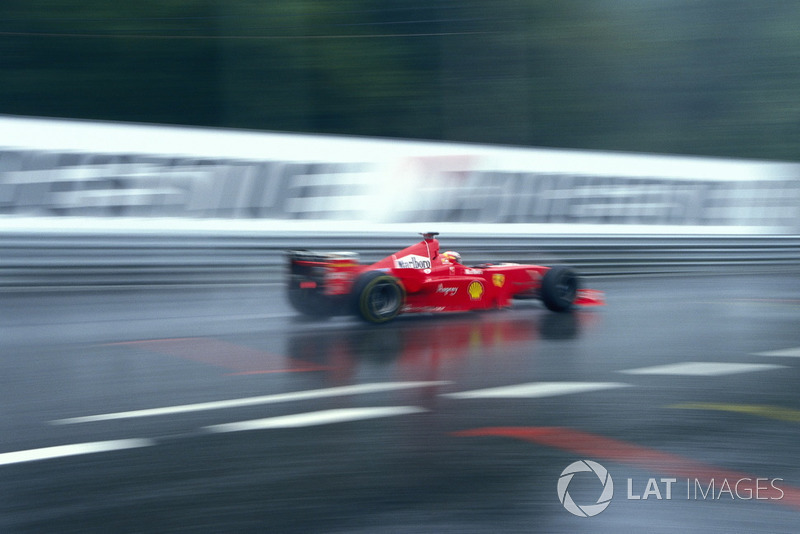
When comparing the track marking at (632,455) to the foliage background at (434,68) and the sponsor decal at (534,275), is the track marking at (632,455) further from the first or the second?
the foliage background at (434,68)

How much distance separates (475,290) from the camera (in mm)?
9062

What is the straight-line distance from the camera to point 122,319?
858 cm

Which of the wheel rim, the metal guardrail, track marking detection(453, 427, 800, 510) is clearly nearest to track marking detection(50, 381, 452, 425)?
track marking detection(453, 427, 800, 510)

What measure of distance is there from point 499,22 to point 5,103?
314 inches

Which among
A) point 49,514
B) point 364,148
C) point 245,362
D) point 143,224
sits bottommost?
point 49,514

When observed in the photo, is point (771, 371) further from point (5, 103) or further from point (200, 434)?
point (5, 103)

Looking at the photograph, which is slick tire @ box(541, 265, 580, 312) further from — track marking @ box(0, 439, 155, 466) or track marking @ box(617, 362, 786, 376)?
track marking @ box(0, 439, 155, 466)

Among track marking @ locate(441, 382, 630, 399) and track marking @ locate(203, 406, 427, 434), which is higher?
track marking @ locate(441, 382, 630, 399)

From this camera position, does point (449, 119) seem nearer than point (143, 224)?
No

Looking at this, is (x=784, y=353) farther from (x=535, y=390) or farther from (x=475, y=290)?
(x=475, y=290)

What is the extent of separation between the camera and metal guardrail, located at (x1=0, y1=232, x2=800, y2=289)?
9.66 meters

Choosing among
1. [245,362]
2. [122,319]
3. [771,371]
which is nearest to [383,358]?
[245,362]

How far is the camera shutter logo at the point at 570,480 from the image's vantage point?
3357mm

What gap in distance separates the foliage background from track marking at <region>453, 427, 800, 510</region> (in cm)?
821
